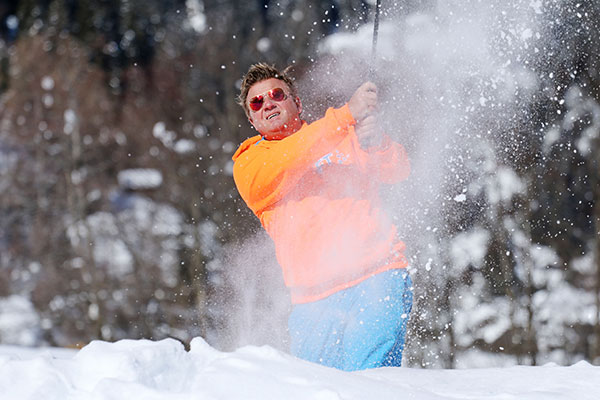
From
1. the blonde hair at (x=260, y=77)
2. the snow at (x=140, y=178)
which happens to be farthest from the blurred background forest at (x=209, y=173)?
the blonde hair at (x=260, y=77)

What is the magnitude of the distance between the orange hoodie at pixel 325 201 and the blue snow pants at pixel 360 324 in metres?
0.05

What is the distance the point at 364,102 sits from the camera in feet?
8.09

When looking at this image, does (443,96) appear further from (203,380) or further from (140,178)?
(140,178)

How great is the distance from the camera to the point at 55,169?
1266cm

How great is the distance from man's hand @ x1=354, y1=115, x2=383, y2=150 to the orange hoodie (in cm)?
4

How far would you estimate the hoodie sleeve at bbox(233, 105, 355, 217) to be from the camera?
2.55m

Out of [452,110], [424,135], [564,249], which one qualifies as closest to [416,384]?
[424,135]

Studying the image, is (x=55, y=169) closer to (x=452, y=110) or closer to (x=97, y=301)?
(x=97, y=301)

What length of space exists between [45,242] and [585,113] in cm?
931

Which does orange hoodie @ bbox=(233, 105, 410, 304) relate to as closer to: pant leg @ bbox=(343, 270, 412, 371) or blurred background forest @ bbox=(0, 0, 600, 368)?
pant leg @ bbox=(343, 270, 412, 371)

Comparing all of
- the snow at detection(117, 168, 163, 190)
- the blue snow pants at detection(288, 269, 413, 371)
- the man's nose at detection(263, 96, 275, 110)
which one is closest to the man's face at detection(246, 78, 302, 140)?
the man's nose at detection(263, 96, 275, 110)

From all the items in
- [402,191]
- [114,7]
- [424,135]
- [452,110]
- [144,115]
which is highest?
[114,7]

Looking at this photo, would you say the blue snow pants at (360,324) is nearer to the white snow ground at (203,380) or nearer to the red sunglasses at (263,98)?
the white snow ground at (203,380)

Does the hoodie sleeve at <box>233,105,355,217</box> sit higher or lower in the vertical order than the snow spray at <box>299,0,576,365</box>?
lower
